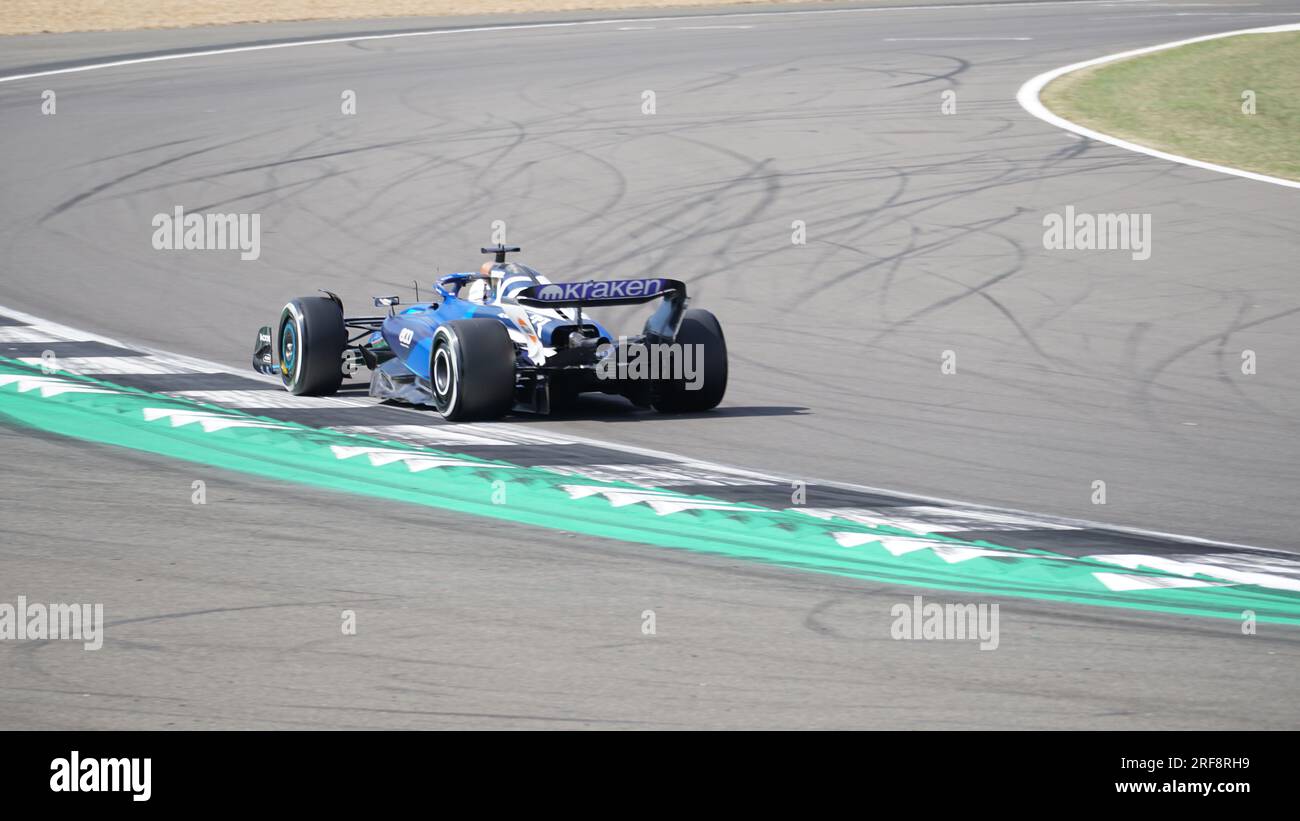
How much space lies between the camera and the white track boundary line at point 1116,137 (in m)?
19.2

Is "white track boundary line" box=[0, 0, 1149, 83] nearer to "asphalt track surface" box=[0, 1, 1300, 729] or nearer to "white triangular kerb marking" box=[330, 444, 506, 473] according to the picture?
"asphalt track surface" box=[0, 1, 1300, 729]

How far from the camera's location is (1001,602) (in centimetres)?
703

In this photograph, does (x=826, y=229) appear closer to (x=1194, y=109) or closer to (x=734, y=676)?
(x=1194, y=109)

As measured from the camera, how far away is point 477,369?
10.6 m

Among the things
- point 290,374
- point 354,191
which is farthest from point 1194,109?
point 290,374

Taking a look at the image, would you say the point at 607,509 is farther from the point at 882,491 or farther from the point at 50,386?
the point at 50,386

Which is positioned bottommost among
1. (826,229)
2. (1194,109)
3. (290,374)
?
→ (290,374)

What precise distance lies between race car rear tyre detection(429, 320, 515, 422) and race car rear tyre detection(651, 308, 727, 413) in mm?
1131

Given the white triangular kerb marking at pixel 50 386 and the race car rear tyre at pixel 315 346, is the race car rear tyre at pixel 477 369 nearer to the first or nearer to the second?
the race car rear tyre at pixel 315 346

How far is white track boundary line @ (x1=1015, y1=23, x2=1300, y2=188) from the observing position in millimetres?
19250

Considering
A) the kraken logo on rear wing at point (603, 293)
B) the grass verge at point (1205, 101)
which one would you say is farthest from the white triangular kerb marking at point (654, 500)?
the grass verge at point (1205, 101)
